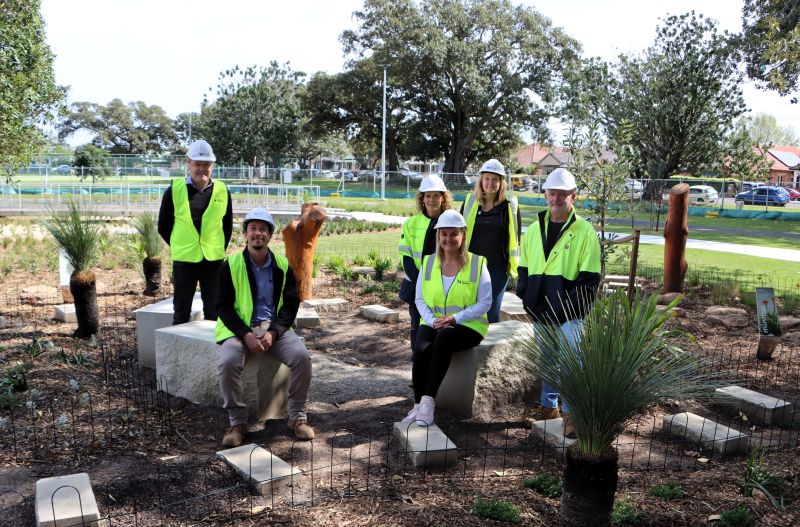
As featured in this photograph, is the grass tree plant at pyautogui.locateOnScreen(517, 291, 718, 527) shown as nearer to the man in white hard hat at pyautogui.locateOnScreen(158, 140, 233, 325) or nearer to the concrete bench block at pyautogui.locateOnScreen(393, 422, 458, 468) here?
the concrete bench block at pyautogui.locateOnScreen(393, 422, 458, 468)

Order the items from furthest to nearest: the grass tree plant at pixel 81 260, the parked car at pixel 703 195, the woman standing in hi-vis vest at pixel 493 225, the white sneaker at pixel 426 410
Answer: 1. the parked car at pixel 703 195
2. the grass tree plant at pixel 81 260
3. the woman standing in hi-vis vest at pixel 493 225
4. the white sneaker at pixel 426 410

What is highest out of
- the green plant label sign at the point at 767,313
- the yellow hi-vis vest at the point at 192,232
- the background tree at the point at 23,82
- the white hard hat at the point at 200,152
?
the background tree at the point at 23,82

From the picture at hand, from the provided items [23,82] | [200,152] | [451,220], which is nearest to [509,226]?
[451,220]

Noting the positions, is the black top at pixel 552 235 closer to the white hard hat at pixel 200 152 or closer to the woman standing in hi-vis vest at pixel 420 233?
the woman standing in hi-vis vest at pixel 420 233

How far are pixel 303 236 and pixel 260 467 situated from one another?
16.8ft

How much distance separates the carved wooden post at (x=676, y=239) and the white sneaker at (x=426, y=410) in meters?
5.57

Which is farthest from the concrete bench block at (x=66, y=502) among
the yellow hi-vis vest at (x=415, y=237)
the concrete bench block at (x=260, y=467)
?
the yellow hi-vis vest at (x=415, y=237)

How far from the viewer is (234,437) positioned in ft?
14.6

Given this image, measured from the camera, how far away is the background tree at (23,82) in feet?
36.8

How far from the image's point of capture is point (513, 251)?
553 cm

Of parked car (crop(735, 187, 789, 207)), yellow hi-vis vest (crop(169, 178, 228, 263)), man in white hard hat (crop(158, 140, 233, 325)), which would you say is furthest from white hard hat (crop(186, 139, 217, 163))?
parked car (crop(735, 187, 789, 207))

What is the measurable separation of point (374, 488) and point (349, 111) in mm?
45944

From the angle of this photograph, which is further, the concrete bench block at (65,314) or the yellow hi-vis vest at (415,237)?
→ the concrete bench block at (65,314)

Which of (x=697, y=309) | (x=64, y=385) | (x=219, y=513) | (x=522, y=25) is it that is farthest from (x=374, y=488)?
(x=522, y=25)
